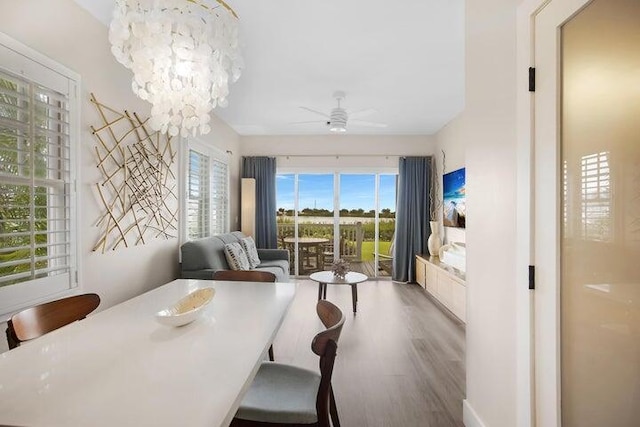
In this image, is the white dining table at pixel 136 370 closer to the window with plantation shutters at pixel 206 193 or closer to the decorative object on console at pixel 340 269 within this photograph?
the decorative object on console at pixel 340 269

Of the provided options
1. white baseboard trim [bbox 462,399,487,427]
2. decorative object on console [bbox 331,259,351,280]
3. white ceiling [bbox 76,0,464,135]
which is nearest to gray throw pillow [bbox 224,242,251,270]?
decorative object on console [bbox 331,259,351,280]

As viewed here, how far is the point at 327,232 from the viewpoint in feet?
20.3

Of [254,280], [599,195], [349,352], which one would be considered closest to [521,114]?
[599,195]

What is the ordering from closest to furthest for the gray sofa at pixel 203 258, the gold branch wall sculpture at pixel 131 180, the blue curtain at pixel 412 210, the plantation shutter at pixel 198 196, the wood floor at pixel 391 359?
1. the wood floor at pixel 391 359
2. the gold branch wall sculpture at pixel 131 180
3. the gray sofa at pixel 203 258
4. the plantation shutter at pixel 198 196
5. the blue curtain at pixel 412 210

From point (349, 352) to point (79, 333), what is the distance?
2165 millimetres

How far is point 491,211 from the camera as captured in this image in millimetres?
1685

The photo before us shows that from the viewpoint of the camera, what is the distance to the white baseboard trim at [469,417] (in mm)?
1807

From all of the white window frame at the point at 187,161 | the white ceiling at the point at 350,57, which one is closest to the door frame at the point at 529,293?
the white ceiling at the point at 350,57

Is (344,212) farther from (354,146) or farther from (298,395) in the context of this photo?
(298,395)

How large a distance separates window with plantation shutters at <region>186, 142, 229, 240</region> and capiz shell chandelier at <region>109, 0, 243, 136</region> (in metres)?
2.53

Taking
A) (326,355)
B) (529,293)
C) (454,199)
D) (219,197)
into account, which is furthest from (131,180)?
(454,199)

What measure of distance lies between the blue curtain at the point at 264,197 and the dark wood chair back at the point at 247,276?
11.3ft

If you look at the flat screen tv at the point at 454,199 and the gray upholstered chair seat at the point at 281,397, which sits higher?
the flat screen tv at the point at 454,199

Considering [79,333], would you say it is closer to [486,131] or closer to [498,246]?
[498,246]
